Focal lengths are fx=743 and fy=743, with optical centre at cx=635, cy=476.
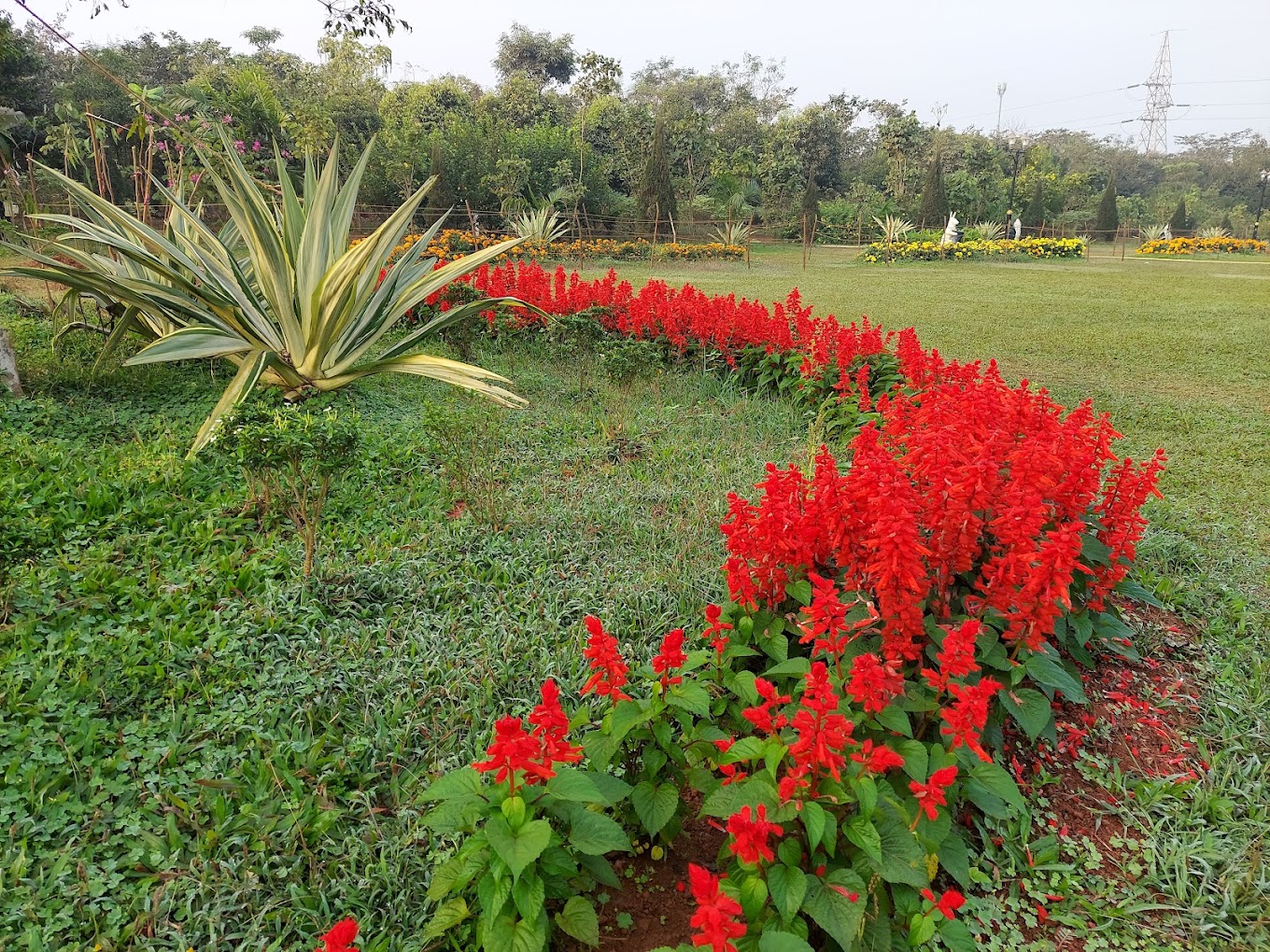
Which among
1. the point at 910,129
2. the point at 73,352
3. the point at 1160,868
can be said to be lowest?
the point at 1160,868

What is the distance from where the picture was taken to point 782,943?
3.41 ft


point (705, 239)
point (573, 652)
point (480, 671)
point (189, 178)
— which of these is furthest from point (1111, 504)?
point (705, 239)

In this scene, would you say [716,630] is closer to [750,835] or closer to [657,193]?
[750,835]

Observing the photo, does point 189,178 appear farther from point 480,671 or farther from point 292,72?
point 292,72

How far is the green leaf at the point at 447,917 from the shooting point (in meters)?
1.21

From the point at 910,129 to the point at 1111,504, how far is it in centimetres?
2856

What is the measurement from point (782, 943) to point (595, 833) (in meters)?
0.32

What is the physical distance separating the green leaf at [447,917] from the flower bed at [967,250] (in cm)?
1835

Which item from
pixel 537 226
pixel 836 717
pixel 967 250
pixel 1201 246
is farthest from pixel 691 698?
pixel 1201 246

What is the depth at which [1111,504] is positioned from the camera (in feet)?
6.82

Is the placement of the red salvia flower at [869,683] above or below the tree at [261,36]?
below

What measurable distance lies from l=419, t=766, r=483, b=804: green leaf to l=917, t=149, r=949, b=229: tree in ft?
83.4

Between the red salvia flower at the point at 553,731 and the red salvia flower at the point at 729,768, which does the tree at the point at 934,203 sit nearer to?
the red salvia flower at the point at 729,768

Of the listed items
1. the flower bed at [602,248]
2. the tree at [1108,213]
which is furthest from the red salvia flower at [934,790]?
the tree at [1108,213]
